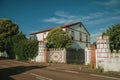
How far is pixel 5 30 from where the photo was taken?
48312mm

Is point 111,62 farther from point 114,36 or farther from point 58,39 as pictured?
point 58,39

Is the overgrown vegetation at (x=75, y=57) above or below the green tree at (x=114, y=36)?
below

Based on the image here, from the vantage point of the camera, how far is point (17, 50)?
3609cm

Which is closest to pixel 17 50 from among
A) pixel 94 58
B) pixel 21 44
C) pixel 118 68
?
pixel 21 44

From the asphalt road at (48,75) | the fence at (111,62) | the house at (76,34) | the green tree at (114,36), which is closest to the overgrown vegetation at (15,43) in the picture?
the house at (76,34)

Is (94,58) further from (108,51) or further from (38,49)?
(38,49)

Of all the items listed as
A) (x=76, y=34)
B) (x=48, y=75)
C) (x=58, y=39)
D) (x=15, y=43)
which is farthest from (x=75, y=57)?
(x=76, y=34)

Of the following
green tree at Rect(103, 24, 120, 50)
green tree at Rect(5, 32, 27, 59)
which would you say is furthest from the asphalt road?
green tree at Rect(5, 32, 27, 59)

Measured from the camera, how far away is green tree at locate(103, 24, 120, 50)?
22877 millimetres

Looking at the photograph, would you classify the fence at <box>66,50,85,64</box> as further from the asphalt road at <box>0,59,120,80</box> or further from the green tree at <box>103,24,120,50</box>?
the asphalt road at <box>0,59,120,80</box>

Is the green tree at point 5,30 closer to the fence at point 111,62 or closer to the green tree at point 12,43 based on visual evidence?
the green tree at point 12,43

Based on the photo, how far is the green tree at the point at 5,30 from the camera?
46900 mm

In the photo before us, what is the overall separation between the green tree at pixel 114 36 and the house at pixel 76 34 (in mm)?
17301

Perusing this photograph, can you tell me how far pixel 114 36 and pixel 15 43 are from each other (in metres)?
22.9
